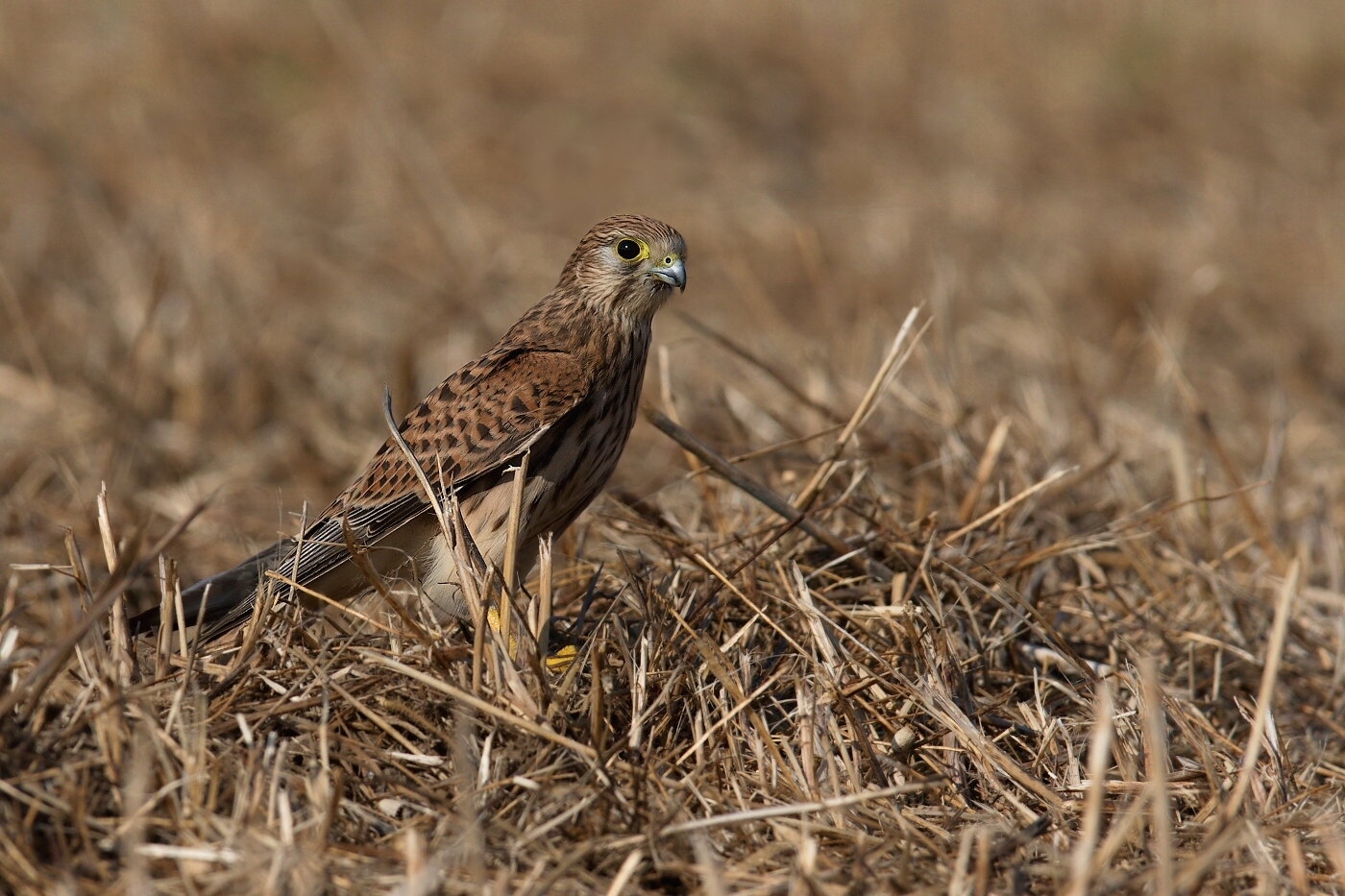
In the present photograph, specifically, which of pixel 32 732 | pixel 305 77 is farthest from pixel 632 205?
pixel 32 732

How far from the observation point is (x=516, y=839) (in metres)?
2.33

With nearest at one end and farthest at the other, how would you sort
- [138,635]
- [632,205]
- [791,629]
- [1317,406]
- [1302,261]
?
[138,635]
[791,629]
[1317,406]
[1302,261]
[632,205]

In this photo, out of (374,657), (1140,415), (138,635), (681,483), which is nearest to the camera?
(374,657)

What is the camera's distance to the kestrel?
10.5ft

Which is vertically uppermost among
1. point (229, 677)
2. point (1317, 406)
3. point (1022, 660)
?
point (229, 677)

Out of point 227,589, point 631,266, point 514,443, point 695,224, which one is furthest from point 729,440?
point 695,224

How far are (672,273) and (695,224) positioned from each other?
4504 millimetres

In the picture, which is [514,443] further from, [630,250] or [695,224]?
[695,224]

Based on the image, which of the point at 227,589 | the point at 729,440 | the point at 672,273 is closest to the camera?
the point at 227,589

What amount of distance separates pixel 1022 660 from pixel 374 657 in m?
1.57

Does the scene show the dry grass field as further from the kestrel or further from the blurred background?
the kestrel

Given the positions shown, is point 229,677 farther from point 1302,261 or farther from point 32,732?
point 1302,261

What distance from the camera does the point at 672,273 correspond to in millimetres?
3445

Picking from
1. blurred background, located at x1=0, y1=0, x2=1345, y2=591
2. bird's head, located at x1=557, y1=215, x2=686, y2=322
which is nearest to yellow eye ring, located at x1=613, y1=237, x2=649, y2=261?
bird's head, located at x1=557, y1=215, x2=686, y2=322
